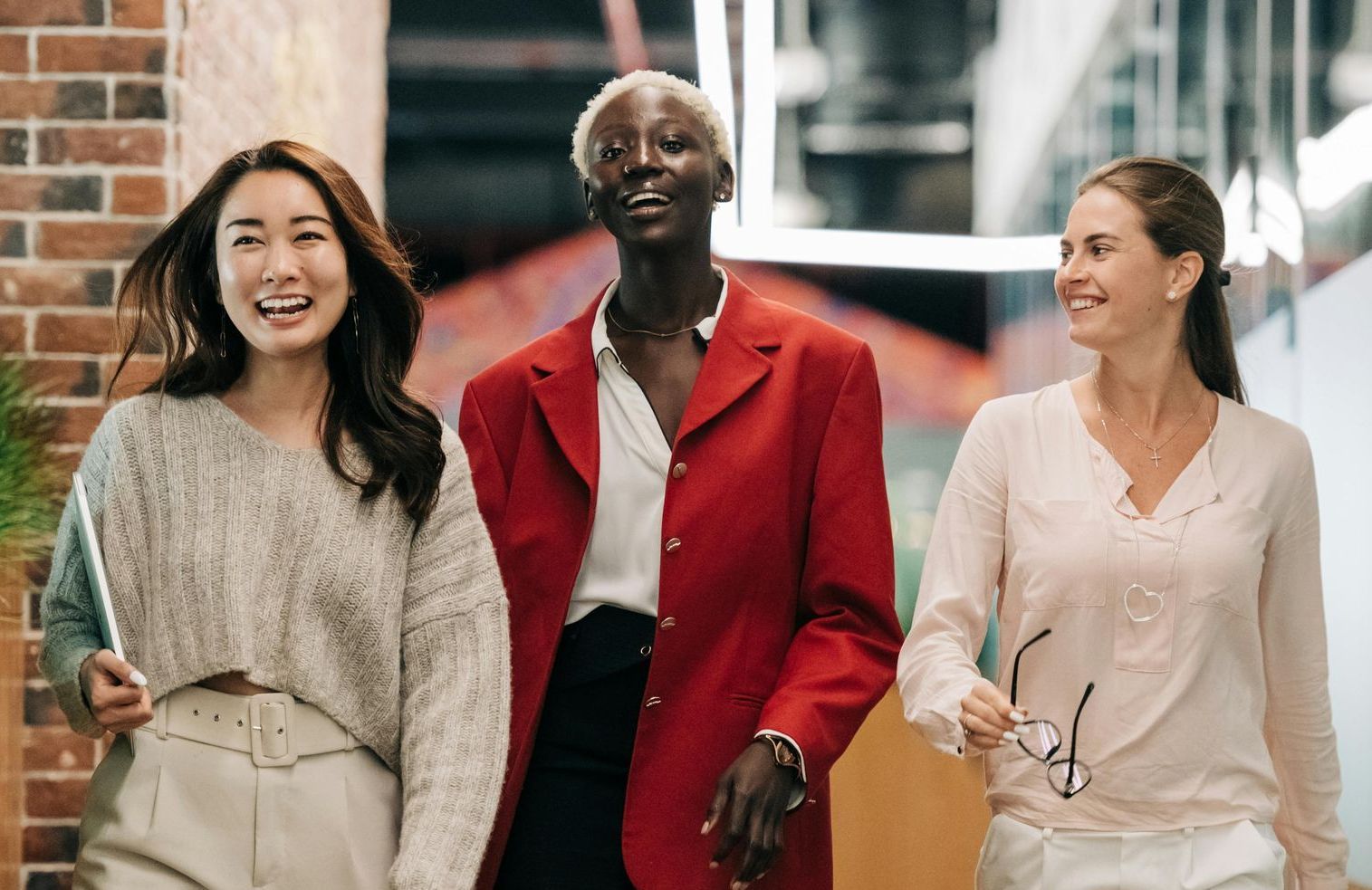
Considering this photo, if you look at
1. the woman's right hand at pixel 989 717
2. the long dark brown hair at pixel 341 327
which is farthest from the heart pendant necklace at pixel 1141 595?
the long dark brown hair at pixel 341 327

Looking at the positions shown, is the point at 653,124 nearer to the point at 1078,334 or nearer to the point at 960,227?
the point at 1078,334

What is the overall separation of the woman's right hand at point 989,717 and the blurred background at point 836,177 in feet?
2.87

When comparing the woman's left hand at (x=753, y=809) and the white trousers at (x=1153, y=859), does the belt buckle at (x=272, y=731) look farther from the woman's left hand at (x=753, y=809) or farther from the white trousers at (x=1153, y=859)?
the white trousers at (x=1153, y=859)

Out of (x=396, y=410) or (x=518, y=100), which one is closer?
(x=396, y=410)

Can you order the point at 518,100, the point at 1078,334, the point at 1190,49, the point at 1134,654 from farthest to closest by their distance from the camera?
the point at 518,100 → the point at 1190,49 → the point at 1078,334 → the point at 1134,654

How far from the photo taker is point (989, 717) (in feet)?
6.90

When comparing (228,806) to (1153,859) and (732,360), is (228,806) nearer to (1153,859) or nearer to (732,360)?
(732,360)

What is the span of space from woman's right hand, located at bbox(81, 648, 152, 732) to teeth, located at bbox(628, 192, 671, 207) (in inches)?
39.2

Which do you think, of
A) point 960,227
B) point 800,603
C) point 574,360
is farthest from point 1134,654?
point 960,227

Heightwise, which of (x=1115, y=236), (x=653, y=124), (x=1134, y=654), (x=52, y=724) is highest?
(x=653, y=124)

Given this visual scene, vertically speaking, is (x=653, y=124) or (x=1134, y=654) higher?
(x=653, y=124)

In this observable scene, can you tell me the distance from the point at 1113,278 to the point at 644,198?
73 cm

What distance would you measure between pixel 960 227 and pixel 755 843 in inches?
175

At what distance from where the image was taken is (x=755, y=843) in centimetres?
212
